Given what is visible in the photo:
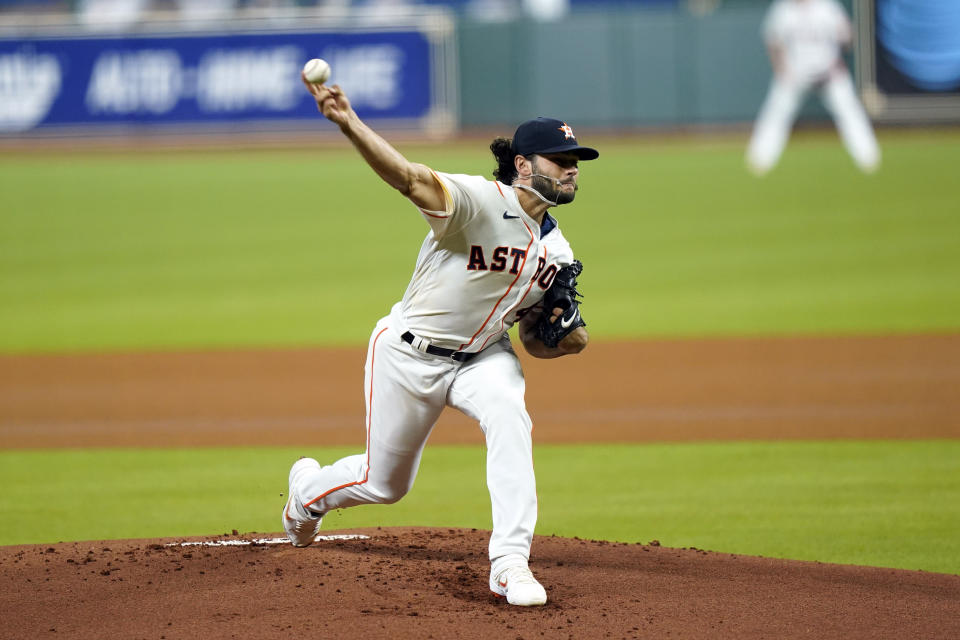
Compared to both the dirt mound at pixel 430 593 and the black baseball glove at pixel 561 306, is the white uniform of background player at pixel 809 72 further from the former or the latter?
the black baseball glove at pixel 561 306

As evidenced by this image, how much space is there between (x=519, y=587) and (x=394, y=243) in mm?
12989

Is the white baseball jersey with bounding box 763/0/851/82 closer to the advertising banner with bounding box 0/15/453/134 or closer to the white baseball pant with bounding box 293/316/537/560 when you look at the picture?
the advertising banner with bounding box 0/15/453/134

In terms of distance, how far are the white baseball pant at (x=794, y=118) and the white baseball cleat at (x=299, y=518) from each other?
54.4 feet

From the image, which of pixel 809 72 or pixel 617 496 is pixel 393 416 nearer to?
pixel 617 496

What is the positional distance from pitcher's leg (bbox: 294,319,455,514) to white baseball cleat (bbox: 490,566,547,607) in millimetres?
632

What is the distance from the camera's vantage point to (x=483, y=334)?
4.86 m

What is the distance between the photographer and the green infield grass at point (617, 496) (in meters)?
6.34

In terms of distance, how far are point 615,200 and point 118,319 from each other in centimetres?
872

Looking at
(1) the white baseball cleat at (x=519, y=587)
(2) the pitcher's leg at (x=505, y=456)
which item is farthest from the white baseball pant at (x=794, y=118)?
(1) the white baseball cleat at (x=519, y=587)

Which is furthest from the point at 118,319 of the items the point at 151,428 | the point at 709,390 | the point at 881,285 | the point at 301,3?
the point at 301,3

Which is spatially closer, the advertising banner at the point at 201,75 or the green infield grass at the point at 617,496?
the green infield grass at the point at 617,496

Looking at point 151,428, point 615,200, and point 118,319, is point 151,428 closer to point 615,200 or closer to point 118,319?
point 118,319

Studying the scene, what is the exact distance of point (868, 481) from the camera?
24.3ft

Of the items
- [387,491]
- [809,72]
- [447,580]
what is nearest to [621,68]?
[809,72]
